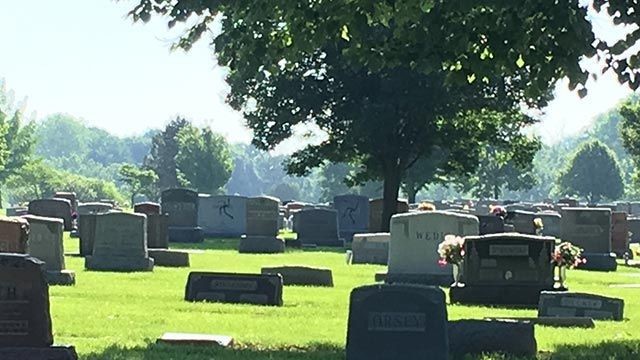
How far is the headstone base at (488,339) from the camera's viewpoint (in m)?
11.5

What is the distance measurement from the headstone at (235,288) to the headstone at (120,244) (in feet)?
23.2

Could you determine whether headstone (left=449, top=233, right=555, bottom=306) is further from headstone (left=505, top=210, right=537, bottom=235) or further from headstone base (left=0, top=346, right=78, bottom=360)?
headstone (left=505, top=210, right=537, bottom=235)

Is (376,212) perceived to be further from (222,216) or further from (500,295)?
(500,295)

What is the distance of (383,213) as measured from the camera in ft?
134

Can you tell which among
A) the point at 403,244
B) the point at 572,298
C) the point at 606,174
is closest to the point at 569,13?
the point at 572,298

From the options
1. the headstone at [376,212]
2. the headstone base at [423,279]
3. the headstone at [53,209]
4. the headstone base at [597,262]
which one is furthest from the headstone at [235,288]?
the headstone at [53,209]

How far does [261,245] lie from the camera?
36344 millimetres

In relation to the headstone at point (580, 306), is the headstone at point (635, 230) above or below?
above

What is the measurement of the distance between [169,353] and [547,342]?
14.0 feet

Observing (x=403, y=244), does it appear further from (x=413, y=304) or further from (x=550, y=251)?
(x=413, y=304)

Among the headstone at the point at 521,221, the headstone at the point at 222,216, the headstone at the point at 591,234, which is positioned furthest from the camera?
the headstone at the point at 222,216

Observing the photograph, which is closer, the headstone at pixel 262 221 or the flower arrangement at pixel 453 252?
the flower arrangement at pixel 453 252

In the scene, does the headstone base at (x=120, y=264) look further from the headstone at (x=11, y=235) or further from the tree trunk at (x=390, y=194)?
the tree trunk at (x=390, y=194)

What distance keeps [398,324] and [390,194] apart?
31.0 m
